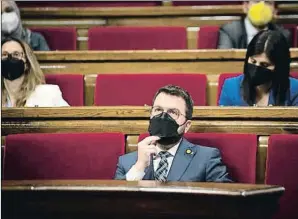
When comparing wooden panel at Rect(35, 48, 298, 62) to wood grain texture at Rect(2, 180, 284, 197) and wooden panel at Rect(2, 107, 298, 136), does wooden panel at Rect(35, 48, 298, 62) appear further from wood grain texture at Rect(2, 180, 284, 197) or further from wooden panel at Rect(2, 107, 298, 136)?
wood grain texture at Rect(2, 180, 284, 197)

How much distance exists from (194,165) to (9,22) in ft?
1.58

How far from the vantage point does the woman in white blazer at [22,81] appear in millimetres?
844

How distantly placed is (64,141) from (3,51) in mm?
228

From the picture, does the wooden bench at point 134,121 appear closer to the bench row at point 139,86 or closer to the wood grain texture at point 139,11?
the bench row at point 139,86

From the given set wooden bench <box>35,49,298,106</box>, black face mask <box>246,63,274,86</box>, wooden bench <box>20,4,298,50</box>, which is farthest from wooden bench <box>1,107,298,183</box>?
wooden bench <box>20,4,298,50</box>

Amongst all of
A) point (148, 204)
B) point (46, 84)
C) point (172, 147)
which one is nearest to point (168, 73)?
point (46, 84)

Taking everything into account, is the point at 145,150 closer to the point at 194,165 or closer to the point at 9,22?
the point at 194,165

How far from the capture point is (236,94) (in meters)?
0.79

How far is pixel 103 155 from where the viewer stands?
674 millimetres

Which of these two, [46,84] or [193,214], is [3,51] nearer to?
[46,84]

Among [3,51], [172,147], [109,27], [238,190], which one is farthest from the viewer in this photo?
[109,27]

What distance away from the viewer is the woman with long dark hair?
773 millimetres

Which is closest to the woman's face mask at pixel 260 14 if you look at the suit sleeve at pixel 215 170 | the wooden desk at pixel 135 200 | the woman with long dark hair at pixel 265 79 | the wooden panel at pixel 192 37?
the wooden panel at pixel 192 37

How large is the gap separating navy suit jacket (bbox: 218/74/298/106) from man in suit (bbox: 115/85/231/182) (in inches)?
6.5
